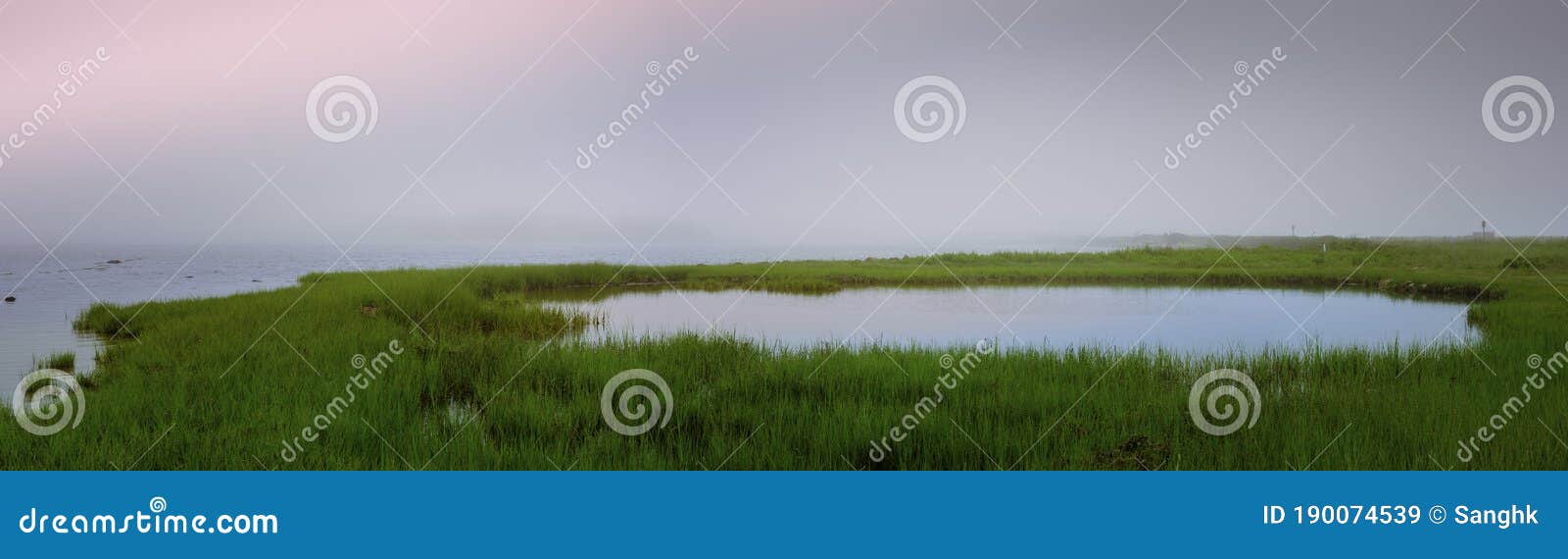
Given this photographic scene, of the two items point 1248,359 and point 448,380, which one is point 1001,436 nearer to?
point 1248,359

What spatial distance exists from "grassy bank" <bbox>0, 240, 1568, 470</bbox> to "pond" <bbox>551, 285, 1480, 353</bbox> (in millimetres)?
1229

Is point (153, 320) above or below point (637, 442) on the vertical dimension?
above

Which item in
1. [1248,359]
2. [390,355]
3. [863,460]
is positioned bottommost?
[863,460]

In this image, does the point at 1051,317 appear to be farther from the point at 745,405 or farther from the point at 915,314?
the point at 745,405

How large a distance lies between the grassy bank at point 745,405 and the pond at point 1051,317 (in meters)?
1.23

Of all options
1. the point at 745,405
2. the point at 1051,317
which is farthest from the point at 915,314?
the point at 745,405

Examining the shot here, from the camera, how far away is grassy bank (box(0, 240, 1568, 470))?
5090 millimetres

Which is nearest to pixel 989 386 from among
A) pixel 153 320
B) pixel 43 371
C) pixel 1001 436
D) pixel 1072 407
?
pixel 1072 407

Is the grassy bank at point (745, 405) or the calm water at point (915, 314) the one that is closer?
the grassy bank at point (745, 405)

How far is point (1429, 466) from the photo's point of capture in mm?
4941

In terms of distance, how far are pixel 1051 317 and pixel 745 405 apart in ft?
34.0

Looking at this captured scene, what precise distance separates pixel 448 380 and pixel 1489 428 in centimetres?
938

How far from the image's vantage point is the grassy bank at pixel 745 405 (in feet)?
16.7

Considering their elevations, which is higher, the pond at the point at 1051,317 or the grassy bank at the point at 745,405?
the pond at the point at 1051,317
